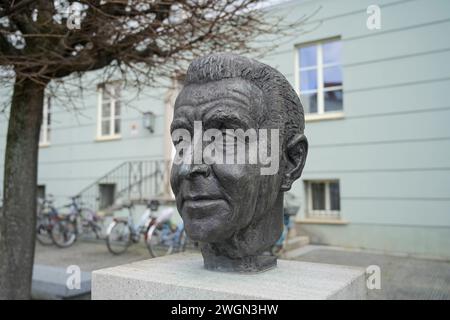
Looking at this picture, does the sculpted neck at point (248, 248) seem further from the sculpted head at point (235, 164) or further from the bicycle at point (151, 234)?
the bicycle at point (151, 234)

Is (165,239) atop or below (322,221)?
below

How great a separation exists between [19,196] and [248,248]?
9.65ft

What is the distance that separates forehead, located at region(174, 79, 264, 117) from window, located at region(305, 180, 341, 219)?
6285 mm

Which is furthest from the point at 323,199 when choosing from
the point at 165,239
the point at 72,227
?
the point at 72,227

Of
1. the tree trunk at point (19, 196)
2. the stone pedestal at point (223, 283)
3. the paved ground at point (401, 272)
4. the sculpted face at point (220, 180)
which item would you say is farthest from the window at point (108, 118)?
the sculpted face at point (220, 180)

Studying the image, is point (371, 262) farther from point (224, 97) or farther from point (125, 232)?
point (224, 97)

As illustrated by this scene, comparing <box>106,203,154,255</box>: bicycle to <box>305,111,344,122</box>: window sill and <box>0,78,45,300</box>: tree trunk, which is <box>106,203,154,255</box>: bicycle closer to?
<box>305,111,344,122</box>: window sill

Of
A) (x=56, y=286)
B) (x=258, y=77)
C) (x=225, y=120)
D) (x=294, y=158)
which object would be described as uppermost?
(x=258, y=77)

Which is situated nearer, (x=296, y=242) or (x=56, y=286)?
(x=56, y=286)

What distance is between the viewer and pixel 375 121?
25.3 feet

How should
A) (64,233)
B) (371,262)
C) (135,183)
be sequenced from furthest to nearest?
(135,183), (64,233), (371,262)

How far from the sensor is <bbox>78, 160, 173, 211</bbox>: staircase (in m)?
9.98

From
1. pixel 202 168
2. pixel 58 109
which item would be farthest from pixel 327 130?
pixel 58 109
